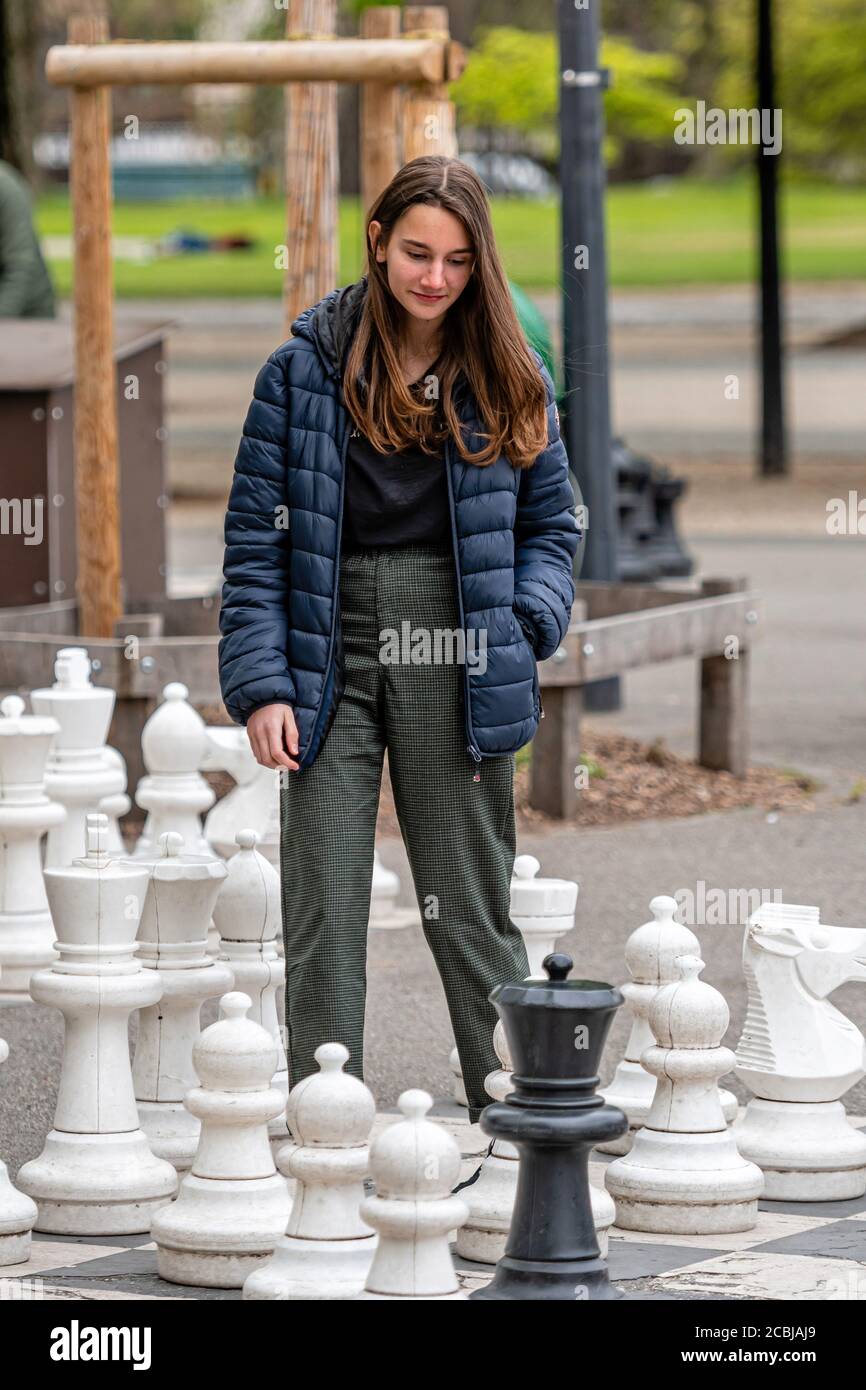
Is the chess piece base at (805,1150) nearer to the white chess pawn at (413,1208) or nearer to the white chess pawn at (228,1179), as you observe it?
the white chess pawn at (228,1179)

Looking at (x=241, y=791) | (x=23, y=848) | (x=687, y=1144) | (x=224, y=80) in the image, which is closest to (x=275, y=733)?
(x=687, y=1144)

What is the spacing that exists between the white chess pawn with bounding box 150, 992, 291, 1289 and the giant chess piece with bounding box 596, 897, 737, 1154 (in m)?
0.76

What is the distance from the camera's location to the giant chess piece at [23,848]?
19.5ft

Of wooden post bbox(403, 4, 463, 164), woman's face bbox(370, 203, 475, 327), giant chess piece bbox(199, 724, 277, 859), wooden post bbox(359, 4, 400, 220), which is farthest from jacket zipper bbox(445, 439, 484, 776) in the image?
wooden post bbox(359, 4, 400, 220)

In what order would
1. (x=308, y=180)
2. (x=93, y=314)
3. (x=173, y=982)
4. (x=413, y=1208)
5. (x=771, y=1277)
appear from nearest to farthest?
(x=413, y=1208)
(x=771, y=1277)
(x=173, y=982)
(x=308, y=180)
(x=93, y=314)

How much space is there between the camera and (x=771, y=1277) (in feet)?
13.0

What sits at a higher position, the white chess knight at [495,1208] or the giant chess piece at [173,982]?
the giant chess piece at [173,982]

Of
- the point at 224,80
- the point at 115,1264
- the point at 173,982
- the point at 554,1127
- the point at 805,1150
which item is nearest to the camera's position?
the point at 554,1127

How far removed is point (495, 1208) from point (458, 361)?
1.49 m

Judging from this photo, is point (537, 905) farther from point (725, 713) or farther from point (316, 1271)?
point (725, 713)

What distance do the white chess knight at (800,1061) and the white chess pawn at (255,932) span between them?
907 millimetres

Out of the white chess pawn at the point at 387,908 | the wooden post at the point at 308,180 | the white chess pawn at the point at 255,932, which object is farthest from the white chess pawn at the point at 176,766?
the wooden post at the point at 308,180

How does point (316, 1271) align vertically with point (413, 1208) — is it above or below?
below

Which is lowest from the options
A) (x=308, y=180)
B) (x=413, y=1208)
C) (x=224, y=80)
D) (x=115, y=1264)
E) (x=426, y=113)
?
(x=115, y=1264)
